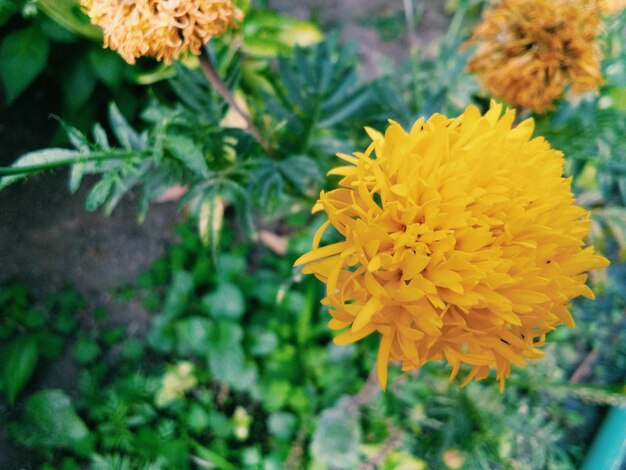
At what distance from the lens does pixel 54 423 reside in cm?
145

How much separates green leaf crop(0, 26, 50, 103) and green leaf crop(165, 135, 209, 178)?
2.18ft

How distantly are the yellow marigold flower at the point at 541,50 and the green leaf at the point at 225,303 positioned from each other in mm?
1066

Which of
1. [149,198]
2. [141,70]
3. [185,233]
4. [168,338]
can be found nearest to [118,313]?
[168,338]

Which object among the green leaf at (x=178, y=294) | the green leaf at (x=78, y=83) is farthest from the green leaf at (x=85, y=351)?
the green leaf at (x=78, y=83)

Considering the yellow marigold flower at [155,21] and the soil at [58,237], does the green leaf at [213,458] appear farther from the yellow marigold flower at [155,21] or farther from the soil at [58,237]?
the yellow marigold flower at [155,21]

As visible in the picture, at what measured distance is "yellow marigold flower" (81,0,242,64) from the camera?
872 millimetres

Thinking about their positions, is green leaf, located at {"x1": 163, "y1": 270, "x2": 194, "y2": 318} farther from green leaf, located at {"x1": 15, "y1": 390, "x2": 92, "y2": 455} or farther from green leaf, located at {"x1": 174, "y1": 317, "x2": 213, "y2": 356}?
green leaf, located at {"x1": 15, "y1": 390, "x2": 92, "y2": 455}

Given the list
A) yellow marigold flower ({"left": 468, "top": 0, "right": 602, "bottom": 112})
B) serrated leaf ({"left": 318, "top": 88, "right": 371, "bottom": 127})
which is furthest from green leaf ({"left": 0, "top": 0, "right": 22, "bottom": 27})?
yellow marigold flower ({"left": 468, "top": 0, "right": 602, "bottom": 112})

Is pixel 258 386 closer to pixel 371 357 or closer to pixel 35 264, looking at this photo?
pixel 371 357

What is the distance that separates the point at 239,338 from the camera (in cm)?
162

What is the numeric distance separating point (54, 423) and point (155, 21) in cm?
124

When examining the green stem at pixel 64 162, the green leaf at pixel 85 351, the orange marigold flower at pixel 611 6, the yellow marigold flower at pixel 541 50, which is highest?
the orange marigold flower at pixel 611 6

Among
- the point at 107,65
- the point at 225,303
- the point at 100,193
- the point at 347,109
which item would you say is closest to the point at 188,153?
the point at 100,193

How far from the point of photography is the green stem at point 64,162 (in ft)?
2.81
